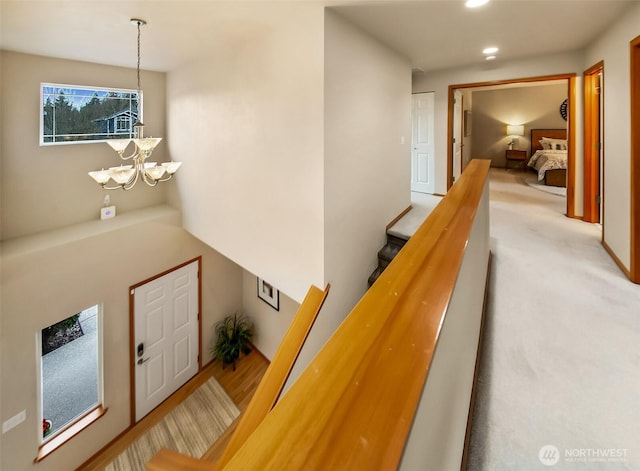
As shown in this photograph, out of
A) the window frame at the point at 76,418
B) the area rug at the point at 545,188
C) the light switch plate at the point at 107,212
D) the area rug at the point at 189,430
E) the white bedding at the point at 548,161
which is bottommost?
the area rug at the point at 189,430

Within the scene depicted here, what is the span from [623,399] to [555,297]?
1.02 m

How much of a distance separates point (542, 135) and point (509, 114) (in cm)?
112

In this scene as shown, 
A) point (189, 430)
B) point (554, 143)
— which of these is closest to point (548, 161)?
point (554, 143)

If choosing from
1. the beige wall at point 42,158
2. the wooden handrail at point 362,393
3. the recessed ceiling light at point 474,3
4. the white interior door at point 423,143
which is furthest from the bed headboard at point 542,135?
the wooden handrail at point 362,393

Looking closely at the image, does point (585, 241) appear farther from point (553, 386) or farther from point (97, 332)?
point (97, 332)

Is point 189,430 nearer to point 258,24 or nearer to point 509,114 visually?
point 258,24

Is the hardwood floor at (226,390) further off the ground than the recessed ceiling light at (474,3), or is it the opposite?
the recessed ceiling light at (474,3)

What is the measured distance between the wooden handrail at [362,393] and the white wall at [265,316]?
4.87 metres

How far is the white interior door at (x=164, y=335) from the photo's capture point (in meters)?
4.92

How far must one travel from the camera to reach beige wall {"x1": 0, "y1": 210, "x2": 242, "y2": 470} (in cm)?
366

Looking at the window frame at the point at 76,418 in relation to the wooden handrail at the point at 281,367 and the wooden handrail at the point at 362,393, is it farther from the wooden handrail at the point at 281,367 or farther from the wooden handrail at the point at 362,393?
the wooden handrail at the point at 362,393

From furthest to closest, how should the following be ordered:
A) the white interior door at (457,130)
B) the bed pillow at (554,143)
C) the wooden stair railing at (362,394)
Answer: the bed pillow at (554,143) < the white interior door at (457,130) < the wooden stair railing at (362,394)

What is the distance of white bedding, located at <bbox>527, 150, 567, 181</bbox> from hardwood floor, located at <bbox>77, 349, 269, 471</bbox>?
7.01m

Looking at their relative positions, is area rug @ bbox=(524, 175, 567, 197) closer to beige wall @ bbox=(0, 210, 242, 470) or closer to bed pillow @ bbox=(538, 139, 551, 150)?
bed pillow @ bbox=(538, 139, 551, 150)
